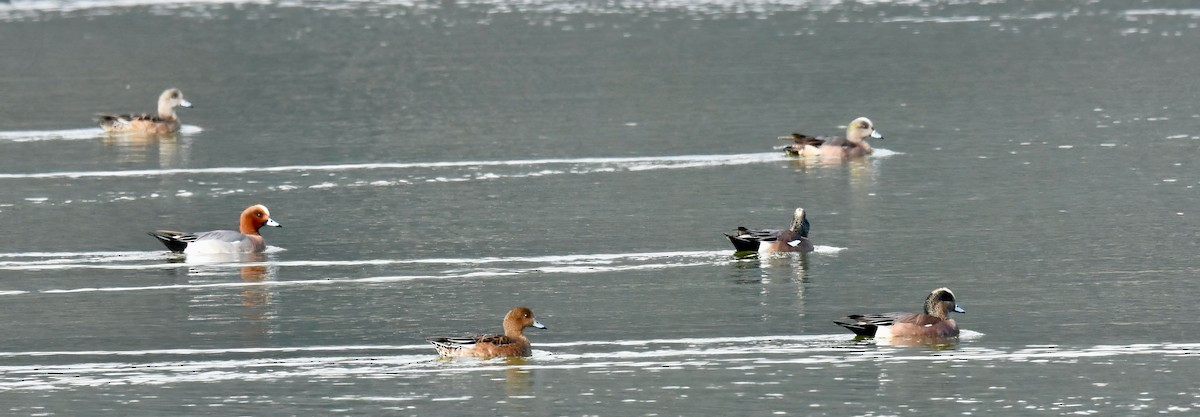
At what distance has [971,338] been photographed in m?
16.3

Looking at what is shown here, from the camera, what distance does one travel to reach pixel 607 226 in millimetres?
22797

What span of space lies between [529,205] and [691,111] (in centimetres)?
1130

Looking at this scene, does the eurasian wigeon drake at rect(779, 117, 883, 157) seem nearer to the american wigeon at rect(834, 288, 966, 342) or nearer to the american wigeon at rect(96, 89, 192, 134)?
the american wigeon at rect(96, 89, 192, 134)

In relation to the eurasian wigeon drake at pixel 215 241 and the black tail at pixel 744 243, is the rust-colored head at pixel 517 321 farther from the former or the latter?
the eurasian wigeon drake at pixel 215 241

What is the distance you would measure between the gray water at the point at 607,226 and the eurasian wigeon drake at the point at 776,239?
219 mm

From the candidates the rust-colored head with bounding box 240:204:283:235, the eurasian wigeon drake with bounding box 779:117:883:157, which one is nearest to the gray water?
the eurasian wigeon drake with bounding box 779:117:883:157

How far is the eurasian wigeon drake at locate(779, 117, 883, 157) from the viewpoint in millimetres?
29125

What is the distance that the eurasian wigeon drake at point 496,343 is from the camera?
15.6 m

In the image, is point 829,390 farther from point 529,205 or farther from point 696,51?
point 696,51

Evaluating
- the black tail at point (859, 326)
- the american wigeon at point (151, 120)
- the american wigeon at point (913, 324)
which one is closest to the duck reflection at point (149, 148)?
the american wigeon at point (151, 120)

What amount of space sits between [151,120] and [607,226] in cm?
1377

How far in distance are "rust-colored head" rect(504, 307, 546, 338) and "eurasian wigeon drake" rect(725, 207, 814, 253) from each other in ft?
16.5

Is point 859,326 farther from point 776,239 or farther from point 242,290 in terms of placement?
point 242,290

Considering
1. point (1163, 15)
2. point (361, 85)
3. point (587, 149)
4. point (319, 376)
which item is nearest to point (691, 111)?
point (587, 149)
